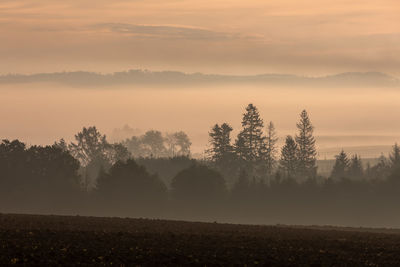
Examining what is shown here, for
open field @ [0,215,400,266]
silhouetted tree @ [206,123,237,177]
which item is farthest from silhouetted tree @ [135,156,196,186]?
open field @ [0,215,400,266]

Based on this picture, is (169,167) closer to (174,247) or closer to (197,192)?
(197,192)

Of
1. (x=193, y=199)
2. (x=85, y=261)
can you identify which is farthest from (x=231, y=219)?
(x=85, y=261)

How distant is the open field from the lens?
1843 inches

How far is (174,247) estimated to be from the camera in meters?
52.8

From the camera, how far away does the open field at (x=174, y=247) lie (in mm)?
46803

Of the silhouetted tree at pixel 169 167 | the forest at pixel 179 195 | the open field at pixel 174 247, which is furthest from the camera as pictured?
the silhouetted tree at pixel 169 167

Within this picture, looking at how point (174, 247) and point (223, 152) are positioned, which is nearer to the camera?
point (174, 247)

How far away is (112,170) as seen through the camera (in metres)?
146

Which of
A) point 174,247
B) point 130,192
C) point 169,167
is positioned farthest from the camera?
point 169,167

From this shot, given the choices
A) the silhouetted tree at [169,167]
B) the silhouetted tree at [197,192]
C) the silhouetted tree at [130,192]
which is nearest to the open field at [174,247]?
the silhouetted tree at [130,192]

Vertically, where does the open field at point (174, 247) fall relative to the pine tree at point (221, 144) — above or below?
below

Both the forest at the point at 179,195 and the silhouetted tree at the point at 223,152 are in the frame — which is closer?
the forest at the point at 179,195

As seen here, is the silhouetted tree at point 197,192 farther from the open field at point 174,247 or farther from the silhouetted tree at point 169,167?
the open field at point 174,247

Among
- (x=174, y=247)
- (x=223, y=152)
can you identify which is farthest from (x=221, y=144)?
(x=174, y=247)
